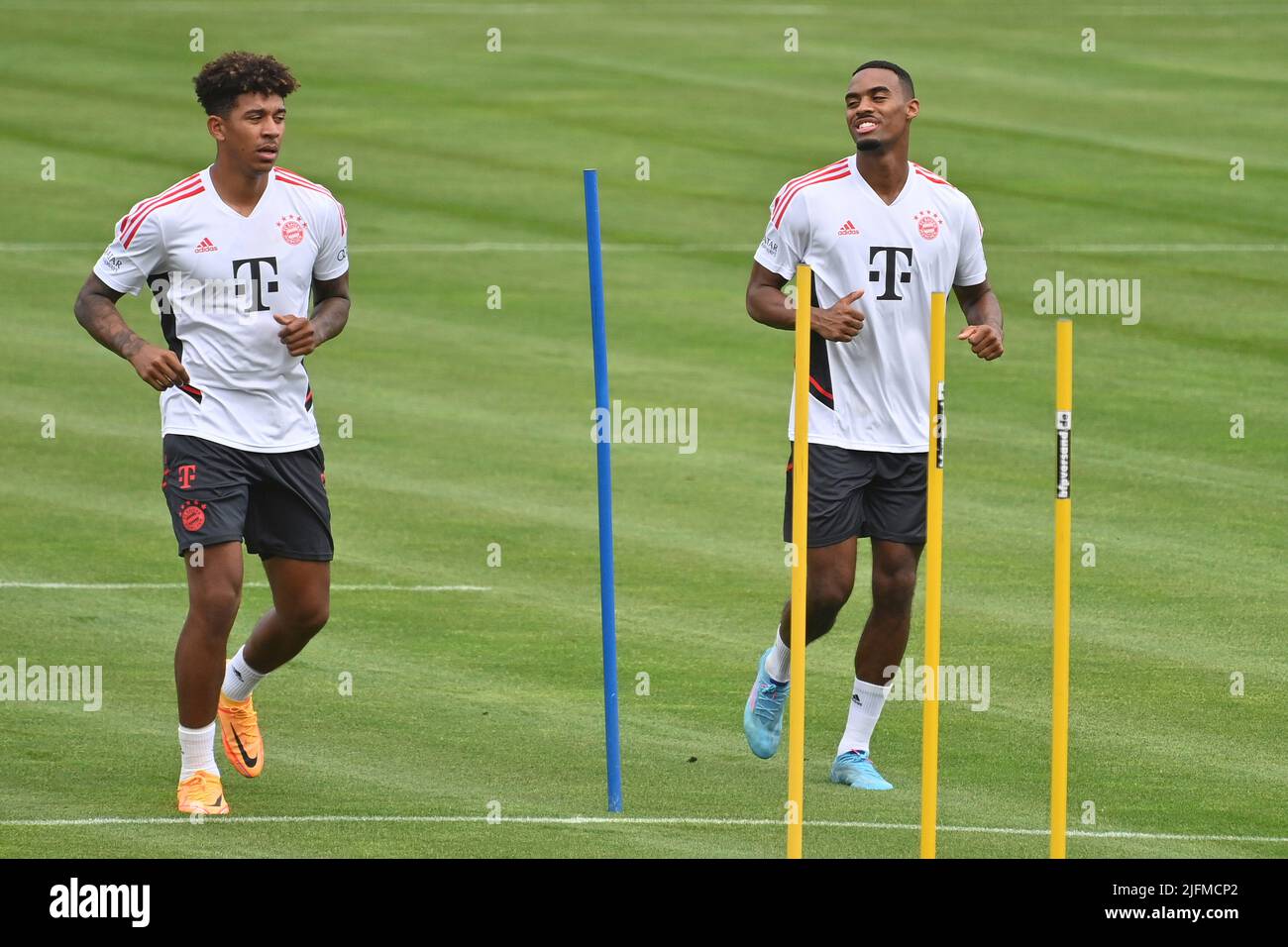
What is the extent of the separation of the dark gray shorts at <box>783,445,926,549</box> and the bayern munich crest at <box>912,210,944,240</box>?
854 millimetres

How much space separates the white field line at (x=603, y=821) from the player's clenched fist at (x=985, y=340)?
68.6 inches

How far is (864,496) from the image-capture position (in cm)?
931

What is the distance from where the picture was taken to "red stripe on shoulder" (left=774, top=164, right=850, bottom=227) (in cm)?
926

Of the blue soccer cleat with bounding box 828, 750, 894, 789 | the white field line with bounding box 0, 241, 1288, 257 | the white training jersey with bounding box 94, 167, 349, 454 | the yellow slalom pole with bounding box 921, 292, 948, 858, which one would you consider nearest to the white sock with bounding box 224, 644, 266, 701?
the white training jersey with bounding box 94, 167, 349, 454

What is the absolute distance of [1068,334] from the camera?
6.70 meters

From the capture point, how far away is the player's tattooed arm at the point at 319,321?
8.70 m

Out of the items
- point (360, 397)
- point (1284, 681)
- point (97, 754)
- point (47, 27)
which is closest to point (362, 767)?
point (97, 754)

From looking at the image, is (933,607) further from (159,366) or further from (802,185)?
(159,366)

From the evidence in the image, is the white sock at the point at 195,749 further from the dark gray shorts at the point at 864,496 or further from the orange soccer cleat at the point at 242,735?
the dark gray shorts at the point at 864,496

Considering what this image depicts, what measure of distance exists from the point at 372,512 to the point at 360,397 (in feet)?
9.77

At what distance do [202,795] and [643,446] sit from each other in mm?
7907

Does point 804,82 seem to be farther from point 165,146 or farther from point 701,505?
point 701,505

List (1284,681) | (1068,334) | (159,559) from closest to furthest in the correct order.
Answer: (1068,334) < (1284,681) < (159,559)

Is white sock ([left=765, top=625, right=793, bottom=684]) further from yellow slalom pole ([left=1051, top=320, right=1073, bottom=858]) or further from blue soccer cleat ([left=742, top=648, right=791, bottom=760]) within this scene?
yellow slalom pole ([left=1051, top=320, right=1073, bottom=858])
